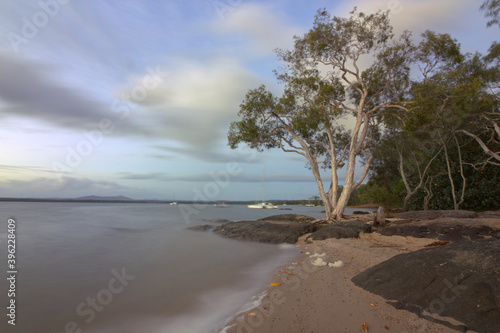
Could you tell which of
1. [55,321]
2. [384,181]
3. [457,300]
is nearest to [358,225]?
[457,300]

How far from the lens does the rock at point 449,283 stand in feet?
10.5

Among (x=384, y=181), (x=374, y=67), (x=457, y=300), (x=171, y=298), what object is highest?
(x=374, y=67)

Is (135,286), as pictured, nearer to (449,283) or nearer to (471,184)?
(449,283)

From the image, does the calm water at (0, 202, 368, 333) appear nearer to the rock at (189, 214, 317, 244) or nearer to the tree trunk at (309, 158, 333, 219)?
the rock at (189, 214, 317, 244)

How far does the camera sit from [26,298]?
5098 millimetres

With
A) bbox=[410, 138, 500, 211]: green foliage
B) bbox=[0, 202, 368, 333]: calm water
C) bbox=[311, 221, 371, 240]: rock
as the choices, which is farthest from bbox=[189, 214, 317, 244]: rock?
bbox=[410, 138, 500, 211]: green foliage

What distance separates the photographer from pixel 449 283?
12.0 feet

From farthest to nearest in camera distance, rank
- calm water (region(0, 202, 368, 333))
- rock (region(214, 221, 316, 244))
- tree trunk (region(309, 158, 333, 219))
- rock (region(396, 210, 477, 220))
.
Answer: tree trunk (region(309, 158, 333, 219))
rock (region(396, 210, 477, 220))
rock (region(214, 221, 316, 244))
calm water (region(0, 202, 368, 333))

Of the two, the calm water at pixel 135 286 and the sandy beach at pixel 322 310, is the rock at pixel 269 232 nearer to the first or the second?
the calm water at pixel 135 286

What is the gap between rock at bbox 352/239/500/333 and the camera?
3.20 metres

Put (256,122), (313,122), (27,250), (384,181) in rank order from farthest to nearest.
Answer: (384,181) < (256,122) < (313,122) < (27,250)

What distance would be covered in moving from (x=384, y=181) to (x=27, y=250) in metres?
39.5

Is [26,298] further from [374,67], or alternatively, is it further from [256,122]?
[374,67]

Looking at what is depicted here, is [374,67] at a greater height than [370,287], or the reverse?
[374,67]
